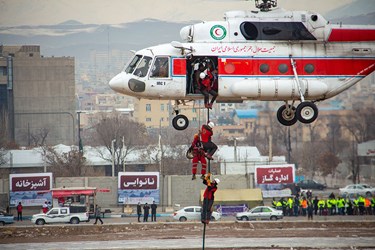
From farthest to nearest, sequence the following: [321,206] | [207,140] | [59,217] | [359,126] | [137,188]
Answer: [359,126] → [137,188] → [321,206] → [59,217] → [207,140]

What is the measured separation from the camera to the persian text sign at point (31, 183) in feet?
216

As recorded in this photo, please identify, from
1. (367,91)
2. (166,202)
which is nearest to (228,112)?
(367,91)

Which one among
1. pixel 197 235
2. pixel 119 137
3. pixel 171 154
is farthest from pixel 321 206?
pixel 119 137

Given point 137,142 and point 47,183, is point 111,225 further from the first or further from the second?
point 137,142

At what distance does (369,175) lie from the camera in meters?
96.1

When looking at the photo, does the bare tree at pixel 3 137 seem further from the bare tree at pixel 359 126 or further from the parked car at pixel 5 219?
the bare tree at pixel 359 126

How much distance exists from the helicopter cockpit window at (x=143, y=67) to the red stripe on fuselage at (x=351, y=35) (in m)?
6.56

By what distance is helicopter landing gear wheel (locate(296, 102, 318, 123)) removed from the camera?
107 ft

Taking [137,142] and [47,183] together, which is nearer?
[47,183]

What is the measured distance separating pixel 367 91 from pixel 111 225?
78458 mm

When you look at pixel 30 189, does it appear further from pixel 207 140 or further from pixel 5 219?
pixel 207 140

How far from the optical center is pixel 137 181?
216ft

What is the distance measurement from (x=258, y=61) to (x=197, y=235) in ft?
→ 50.5

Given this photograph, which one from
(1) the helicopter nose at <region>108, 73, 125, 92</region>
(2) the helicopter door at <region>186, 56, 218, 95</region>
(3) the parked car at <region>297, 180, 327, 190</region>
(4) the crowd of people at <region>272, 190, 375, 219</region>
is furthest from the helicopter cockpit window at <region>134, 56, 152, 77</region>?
(3) the parked car at <region>297, 180, 327, 190</region>
